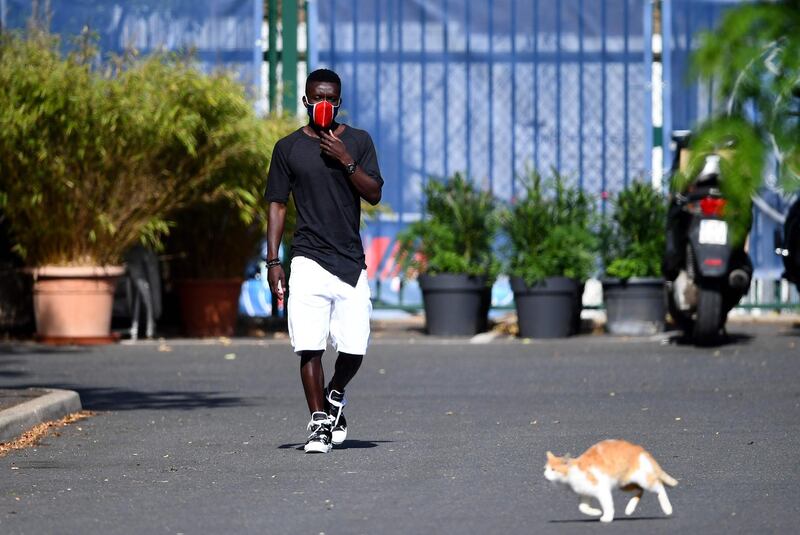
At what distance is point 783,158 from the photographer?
2.35 m

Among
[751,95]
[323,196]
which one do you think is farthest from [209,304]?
[751,95]

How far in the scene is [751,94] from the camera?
237cm

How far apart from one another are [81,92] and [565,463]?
9511 millimetres

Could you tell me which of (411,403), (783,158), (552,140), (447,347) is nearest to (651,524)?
(783,158)

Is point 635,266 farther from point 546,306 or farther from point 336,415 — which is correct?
point 336,415

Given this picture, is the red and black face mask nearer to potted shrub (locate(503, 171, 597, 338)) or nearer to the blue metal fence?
potted shrub (locate(503, 171, 597, 338))

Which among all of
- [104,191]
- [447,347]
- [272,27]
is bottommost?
[447,347]

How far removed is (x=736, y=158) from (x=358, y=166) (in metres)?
4.75

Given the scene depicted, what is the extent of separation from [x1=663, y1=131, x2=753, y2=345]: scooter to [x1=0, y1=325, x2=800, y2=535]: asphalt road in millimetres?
312

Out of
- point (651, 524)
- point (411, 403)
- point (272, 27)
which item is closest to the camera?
point (651, 524)

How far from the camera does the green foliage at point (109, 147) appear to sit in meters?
13.2

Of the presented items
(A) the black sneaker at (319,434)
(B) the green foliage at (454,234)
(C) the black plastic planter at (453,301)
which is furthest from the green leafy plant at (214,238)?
(A) the black sneaker at (319,434)

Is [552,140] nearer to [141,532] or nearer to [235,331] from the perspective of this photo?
[235,331]

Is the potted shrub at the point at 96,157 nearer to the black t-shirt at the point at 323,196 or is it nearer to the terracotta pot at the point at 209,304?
the terracotta pot at the point at 209,304
